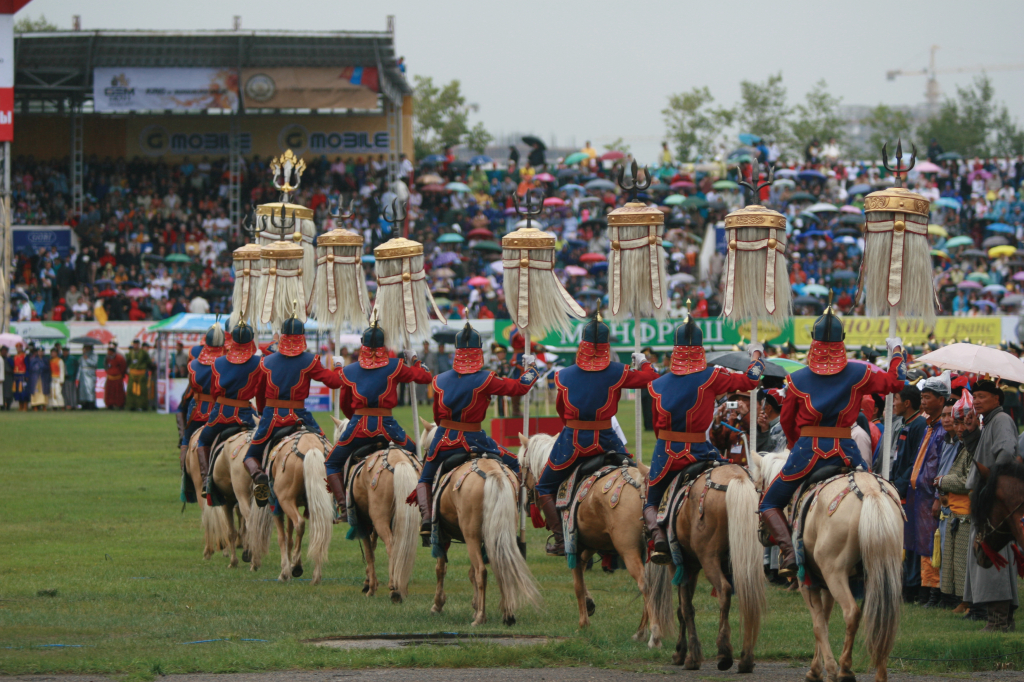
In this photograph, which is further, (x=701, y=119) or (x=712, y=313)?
(x=701, y=119)

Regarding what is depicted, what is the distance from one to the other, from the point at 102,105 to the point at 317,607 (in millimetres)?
33862

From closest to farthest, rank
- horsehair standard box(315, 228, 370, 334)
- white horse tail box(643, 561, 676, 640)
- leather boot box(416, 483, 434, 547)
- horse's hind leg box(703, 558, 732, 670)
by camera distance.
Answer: horse's hind leg box(703, 558, 732, 670) → white horse tail box(643, 561, 676, 640) → leather boot box(416, 483, 434, 547) → horsehair standard box(315, 228, 370, 334)

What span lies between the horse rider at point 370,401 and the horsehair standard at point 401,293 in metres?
1.15

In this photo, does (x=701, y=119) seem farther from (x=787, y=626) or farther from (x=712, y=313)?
(x=787, y=626)

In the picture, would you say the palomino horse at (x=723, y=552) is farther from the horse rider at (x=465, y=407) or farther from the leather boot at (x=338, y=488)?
the leather boot at (x=338, y=488)

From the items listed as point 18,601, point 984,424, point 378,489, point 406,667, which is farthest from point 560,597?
point 18,601

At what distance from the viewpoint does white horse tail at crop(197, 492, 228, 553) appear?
1399cm

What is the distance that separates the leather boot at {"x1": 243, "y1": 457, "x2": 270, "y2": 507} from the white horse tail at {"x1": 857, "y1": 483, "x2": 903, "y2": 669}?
22.2ft

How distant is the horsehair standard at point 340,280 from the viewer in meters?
15.0

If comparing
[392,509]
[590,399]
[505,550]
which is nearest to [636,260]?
[590,399]

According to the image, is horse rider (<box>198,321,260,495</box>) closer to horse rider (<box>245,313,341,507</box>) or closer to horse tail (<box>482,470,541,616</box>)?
horse rider (<box>245,313,341,507</box>)

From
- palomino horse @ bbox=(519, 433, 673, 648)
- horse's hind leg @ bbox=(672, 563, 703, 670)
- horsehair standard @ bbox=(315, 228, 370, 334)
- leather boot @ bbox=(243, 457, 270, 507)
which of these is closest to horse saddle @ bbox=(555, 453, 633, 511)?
palomino horse @ bbox=(519, 433, 673, 648)

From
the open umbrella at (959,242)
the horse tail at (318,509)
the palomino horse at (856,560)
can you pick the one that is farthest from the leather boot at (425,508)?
the open umbrella at (959,242)

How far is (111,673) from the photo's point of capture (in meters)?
8.35
